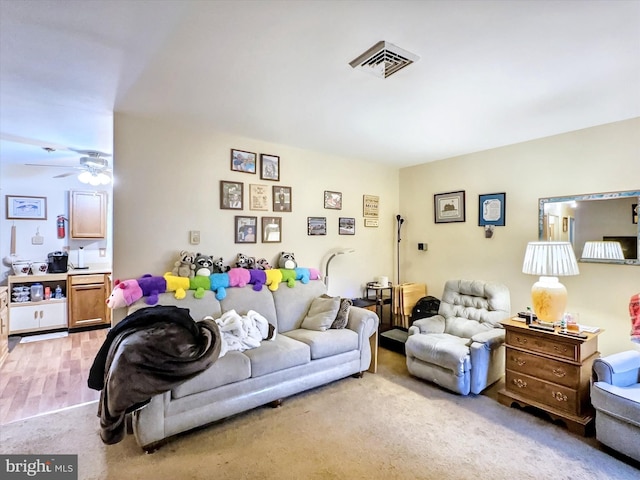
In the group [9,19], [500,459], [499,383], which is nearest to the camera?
[9,19]

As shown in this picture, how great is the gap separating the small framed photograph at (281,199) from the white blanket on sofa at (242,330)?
1.30 metres

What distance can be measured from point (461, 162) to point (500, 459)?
10.6ft

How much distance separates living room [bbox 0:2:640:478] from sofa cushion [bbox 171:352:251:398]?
0.37 meters

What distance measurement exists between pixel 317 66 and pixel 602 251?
3039 millimetres

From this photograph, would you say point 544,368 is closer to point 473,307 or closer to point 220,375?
point 473,307

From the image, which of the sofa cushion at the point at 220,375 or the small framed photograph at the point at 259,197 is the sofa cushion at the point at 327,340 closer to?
the sofa cushion at the point at 220,375

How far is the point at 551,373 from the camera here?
2535 mm

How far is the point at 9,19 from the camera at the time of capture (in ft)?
5.16

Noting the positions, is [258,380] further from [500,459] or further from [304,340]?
[500,459]

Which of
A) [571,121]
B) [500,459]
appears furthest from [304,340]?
[571,121]

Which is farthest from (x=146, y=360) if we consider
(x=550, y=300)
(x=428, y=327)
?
(x=550, y=300)

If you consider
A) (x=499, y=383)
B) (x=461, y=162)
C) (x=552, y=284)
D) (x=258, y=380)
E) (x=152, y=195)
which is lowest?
(x=499, y=383)

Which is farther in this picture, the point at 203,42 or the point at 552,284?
the point at 552,284

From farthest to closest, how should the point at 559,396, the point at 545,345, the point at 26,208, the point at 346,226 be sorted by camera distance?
1. the point at 26,208
2. the point at 346,226
3. the point at 545,345
4. the point at 559,396
